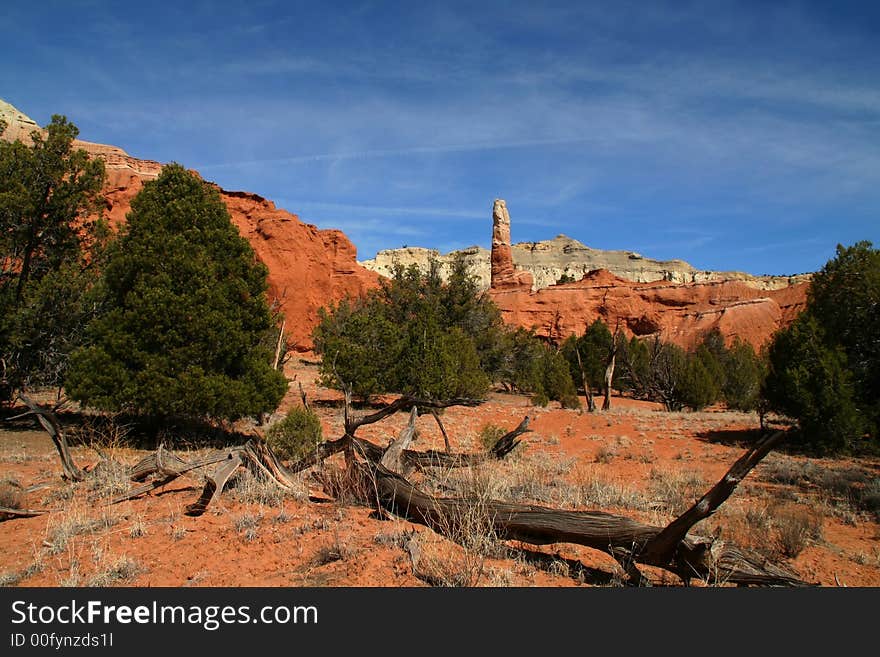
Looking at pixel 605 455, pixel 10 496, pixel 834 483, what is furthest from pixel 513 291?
pixel 10 496

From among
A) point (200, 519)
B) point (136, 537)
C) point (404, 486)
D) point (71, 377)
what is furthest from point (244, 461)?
point (71, 377)

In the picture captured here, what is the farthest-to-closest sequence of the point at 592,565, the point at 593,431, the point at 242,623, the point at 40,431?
the point at 593,431, the point at 40,431, the point at 592,565, the point at 242,623

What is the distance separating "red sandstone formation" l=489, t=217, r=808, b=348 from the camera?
63.9 metres

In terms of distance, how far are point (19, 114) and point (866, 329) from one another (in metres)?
59.5

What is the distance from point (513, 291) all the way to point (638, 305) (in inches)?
654

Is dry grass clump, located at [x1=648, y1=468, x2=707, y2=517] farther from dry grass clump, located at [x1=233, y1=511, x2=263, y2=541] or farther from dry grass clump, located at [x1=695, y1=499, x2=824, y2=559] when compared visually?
dry grass clump, located at [x1=233, y1=511, x2=263, y2=541]

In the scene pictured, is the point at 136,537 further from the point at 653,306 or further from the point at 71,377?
the point at 653,306

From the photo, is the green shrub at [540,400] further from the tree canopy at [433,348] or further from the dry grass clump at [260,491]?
the dry grass clump at [260,491]

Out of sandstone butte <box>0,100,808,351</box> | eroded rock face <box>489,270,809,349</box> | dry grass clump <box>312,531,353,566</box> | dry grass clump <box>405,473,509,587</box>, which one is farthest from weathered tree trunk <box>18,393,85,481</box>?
eroded rock face <box>489,270,809,349</box>

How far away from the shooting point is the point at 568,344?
46.3 m

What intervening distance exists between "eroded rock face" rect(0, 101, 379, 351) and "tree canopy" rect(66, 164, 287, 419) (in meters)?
37.3

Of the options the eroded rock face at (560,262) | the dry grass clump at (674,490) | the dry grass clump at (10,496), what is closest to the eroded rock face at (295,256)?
the dry grass clump at (674,490)

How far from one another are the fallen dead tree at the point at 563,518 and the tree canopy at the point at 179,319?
614 centimetres

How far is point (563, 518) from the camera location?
3.98 meters
